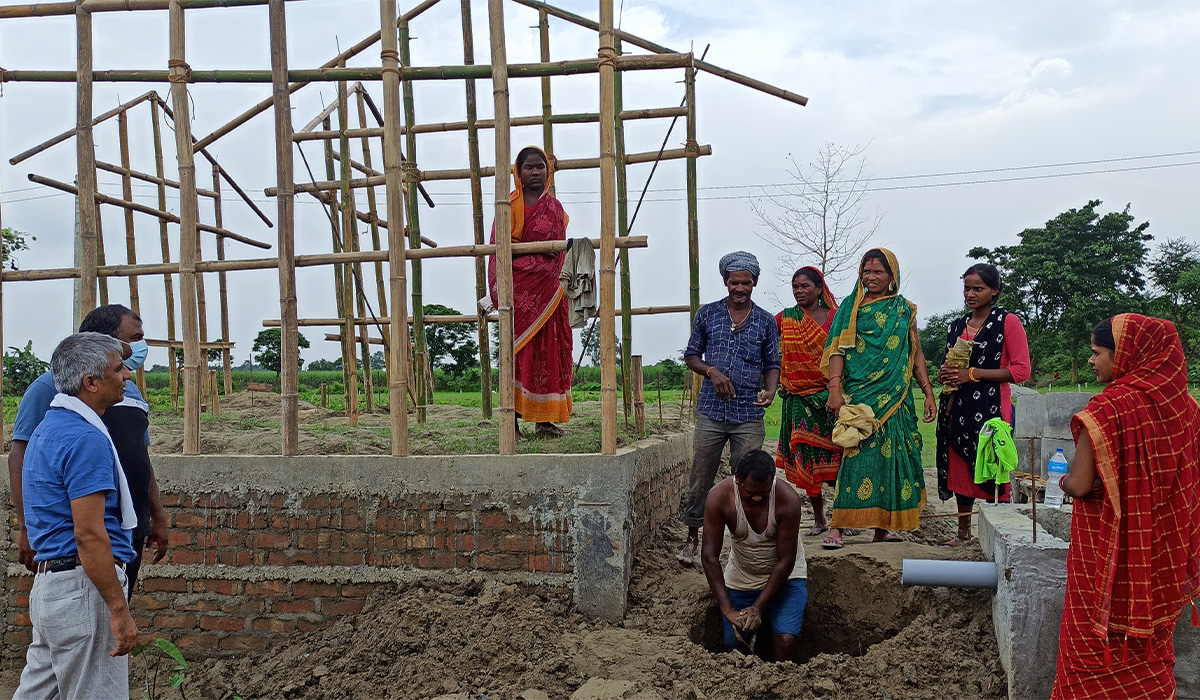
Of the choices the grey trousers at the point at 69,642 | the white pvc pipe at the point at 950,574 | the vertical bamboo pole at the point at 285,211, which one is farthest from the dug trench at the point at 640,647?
the grey trousers at the point at 69,642

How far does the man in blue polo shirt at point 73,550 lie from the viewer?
2.66m

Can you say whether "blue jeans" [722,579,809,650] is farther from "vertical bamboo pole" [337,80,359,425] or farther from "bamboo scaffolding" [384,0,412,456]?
"vertical bamboo pole" [337,80,359,425]

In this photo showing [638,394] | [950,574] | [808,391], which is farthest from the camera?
[638,394]

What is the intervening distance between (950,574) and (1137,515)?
3.29 feet

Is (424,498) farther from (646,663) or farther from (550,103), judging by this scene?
(550,103)

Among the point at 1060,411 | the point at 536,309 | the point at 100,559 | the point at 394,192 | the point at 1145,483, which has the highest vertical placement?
the point at 394,192

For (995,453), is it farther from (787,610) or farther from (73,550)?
(73,550)

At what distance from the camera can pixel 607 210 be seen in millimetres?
4289

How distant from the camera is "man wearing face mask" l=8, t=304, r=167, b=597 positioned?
3.35 m

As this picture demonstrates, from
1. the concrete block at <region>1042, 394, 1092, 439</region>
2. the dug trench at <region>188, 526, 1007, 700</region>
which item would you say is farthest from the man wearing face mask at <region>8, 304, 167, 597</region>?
the concrete block at <region>1042, 394, 1092, 439</region>

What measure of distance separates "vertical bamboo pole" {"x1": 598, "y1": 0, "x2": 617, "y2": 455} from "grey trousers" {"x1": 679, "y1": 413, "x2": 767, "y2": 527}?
2.33ft

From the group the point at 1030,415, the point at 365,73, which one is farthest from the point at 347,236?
the point at 1030,415

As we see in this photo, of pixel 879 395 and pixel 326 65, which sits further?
pixel 326 65

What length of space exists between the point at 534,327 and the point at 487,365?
3.79ft
